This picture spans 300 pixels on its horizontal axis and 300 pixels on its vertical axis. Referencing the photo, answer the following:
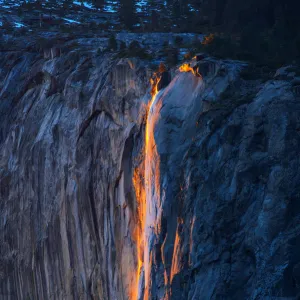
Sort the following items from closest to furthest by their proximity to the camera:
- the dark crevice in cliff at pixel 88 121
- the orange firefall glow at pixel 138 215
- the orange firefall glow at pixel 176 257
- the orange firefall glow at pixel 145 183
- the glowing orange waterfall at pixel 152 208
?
the orange firefall glow at pixel 176 257, the glowing orange waterfall at pixel 152 208, the orange firefall glow at pixel 145 183, the orange firefall glow at pixel 138 215, the dark crevice in cliff at pixel 88 121

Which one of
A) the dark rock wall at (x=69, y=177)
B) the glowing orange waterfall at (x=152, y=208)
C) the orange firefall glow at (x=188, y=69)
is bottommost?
the dark rock wall at (x=69, y=177)

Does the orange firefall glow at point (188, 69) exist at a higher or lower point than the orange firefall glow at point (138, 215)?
higher

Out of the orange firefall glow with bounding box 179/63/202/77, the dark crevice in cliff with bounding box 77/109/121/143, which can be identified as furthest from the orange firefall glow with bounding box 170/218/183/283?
the dark crevice in cliff with bounding box 77/109/121/143

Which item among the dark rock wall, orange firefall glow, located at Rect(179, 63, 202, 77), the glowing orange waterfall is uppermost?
orange firefall glow, located at Rect(179, 63, 202, 77)

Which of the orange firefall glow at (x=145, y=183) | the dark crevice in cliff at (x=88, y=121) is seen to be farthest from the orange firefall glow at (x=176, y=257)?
the dark crevice in cliff at (x=88, y=121)

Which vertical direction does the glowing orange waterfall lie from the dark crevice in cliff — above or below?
above

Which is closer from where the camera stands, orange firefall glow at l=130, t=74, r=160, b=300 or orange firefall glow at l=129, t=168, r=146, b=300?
orange firefall glow at l=130, t=74, r=160, b=300

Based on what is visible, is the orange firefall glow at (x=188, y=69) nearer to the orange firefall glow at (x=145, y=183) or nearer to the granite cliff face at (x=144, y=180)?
the granite cliff face at (x=144, y=180)

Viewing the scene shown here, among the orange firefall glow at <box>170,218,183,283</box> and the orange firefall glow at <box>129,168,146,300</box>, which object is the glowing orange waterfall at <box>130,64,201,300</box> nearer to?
the orange firefall glow at <box>170,218,183,283</box>

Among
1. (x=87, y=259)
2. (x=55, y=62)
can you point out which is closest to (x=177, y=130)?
(x=87, y=259)

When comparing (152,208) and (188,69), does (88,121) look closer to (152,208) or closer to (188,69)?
(188,69)
